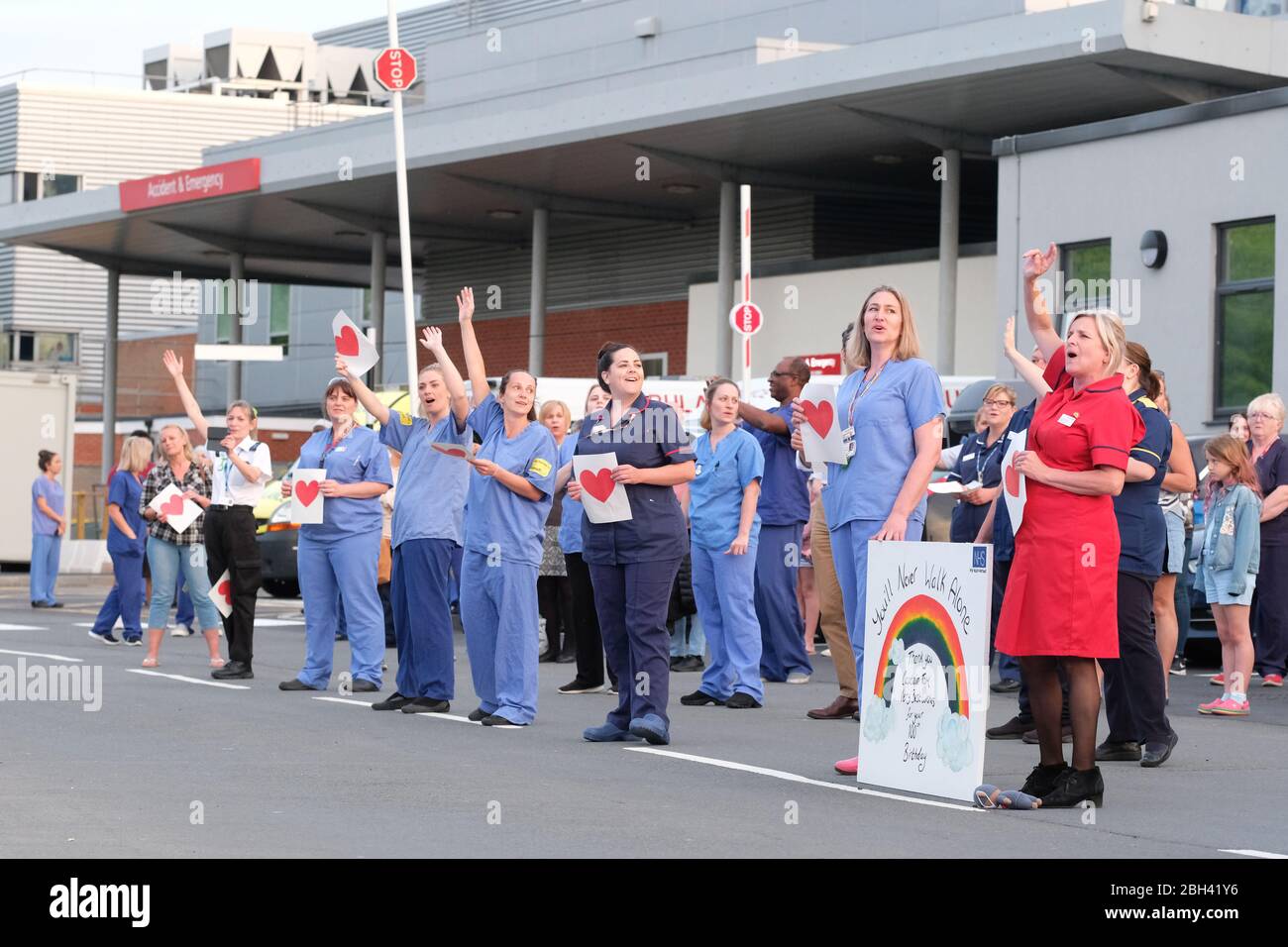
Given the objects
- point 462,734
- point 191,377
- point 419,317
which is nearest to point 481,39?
point 419,317

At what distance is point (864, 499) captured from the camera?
30.0 ft

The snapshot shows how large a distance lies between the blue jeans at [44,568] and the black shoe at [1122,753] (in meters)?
16.2

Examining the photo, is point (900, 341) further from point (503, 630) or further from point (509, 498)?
point (503, 630)

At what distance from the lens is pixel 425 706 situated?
11664mm

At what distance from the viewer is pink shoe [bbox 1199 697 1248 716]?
39.4ft

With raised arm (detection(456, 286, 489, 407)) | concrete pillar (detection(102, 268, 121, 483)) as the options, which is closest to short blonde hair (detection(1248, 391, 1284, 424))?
raised arm (detection(456, 286, 489, 407))

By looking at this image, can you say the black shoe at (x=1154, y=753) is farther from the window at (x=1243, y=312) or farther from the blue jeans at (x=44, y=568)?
the blue jeans at (x=44, y=568)

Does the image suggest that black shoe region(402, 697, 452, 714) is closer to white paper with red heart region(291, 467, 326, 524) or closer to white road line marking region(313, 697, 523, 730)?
white road line marking region(313, 697, 523, 730)

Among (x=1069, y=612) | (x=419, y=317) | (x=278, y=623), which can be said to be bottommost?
(x=278, y=623)

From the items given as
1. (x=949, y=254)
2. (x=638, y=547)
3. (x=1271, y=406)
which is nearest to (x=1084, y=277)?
(x=949, y=254)

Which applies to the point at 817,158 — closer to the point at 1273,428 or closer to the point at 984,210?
the point at 984,210

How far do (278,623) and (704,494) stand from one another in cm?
844

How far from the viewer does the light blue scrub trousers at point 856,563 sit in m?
9.08
